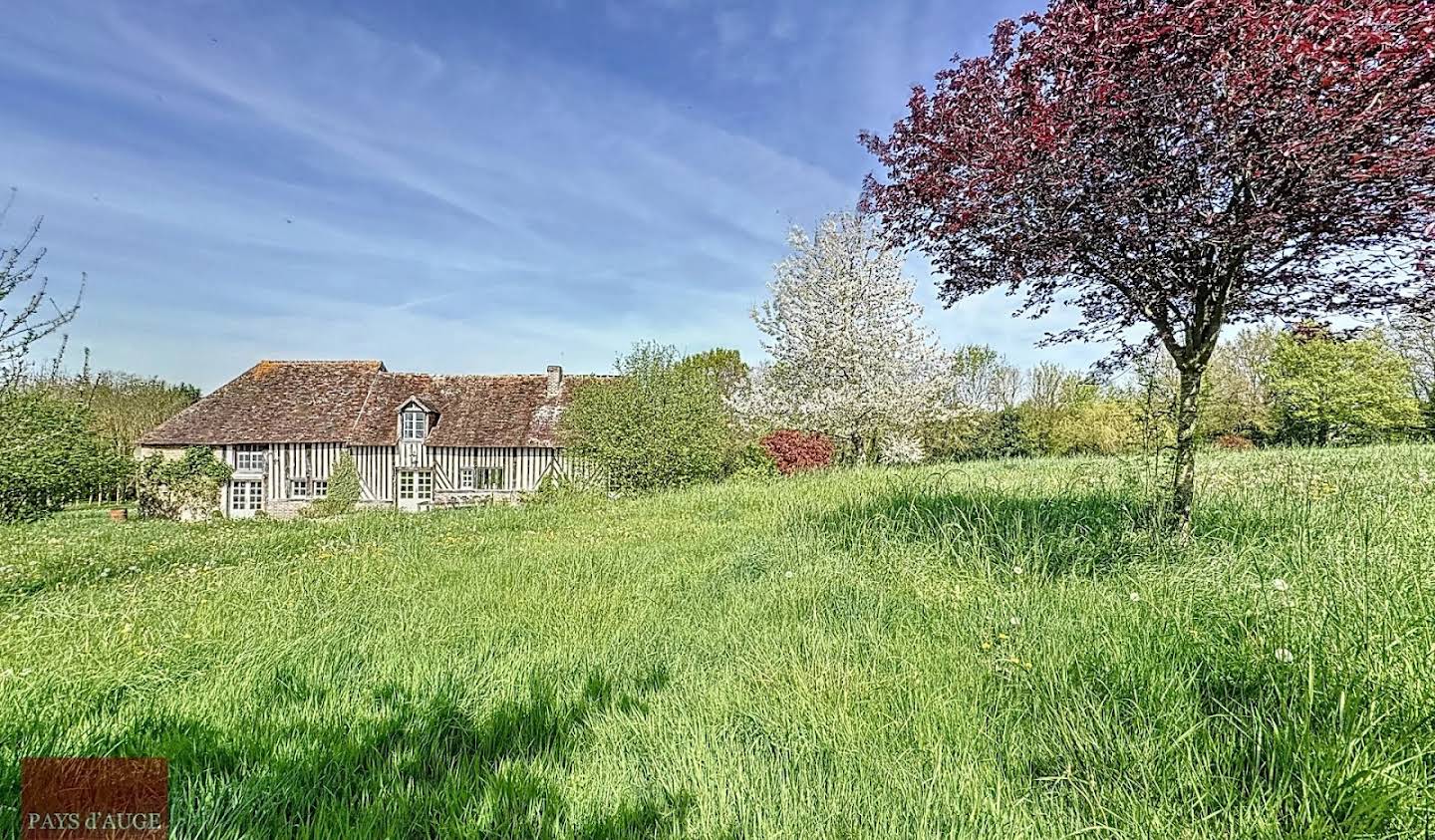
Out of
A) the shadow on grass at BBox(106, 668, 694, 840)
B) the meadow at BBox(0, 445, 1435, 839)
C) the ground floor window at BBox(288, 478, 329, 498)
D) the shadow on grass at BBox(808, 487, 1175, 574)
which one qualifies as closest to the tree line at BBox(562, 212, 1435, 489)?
the shadow on grass at BBox(808, 487, 1175, 574)

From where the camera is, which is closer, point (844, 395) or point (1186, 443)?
point (1186, 443)

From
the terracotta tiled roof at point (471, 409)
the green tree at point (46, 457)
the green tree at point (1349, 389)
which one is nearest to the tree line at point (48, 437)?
the green tree at point (46, 457)

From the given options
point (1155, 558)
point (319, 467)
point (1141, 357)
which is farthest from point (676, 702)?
point (319, 467)

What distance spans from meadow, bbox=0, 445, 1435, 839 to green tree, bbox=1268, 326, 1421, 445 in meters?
17.2

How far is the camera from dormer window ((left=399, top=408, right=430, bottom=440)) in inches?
1029

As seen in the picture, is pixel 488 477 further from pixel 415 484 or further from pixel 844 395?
pixel 844 395

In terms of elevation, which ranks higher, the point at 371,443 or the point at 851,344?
the point at 851,344

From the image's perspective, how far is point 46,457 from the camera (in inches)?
561

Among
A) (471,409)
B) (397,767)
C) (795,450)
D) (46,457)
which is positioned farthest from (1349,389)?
(46,457)

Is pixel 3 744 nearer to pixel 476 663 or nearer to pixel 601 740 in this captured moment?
pixel 476 663

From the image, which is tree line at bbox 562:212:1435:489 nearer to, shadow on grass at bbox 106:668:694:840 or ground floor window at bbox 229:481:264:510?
shadow on grass at bbox 106:668:694:840

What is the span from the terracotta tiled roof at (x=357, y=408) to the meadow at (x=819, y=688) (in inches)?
844

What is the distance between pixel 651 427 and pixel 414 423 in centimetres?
1533

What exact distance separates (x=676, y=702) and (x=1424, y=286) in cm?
484
